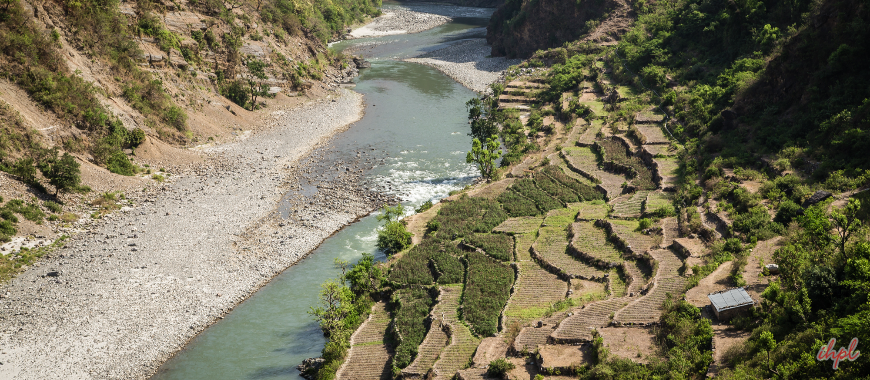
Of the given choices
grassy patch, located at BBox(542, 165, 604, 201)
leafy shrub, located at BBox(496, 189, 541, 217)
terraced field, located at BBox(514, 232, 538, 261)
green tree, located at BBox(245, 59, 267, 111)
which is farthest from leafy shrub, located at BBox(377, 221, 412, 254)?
green tree, located at BBox(245, 59, 267, 111)

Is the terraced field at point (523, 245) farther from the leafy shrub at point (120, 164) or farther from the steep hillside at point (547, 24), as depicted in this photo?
the steep hillside at point (547, 24)

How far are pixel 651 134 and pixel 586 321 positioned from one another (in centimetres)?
3213

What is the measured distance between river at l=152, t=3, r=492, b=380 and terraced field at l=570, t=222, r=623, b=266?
14.1 meters

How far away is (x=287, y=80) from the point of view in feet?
283

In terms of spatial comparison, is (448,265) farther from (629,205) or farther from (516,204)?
(629,205)

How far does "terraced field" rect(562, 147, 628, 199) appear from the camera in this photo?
51713 millimetres

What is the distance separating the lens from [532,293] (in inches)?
1485

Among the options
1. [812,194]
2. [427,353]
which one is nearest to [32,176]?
[427,353]

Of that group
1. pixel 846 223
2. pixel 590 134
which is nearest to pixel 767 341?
pixel 846 223

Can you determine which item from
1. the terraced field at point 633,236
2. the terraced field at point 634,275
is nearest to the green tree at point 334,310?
the terraced field at point 634,275

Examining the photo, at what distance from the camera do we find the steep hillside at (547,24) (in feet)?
352

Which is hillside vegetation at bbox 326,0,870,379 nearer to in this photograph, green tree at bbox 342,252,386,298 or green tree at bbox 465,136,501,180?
green tree at bbox 342,252,386,298

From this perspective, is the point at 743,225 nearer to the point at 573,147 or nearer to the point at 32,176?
the point at 573,147

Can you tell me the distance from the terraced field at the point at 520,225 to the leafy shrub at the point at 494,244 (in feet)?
3.35
